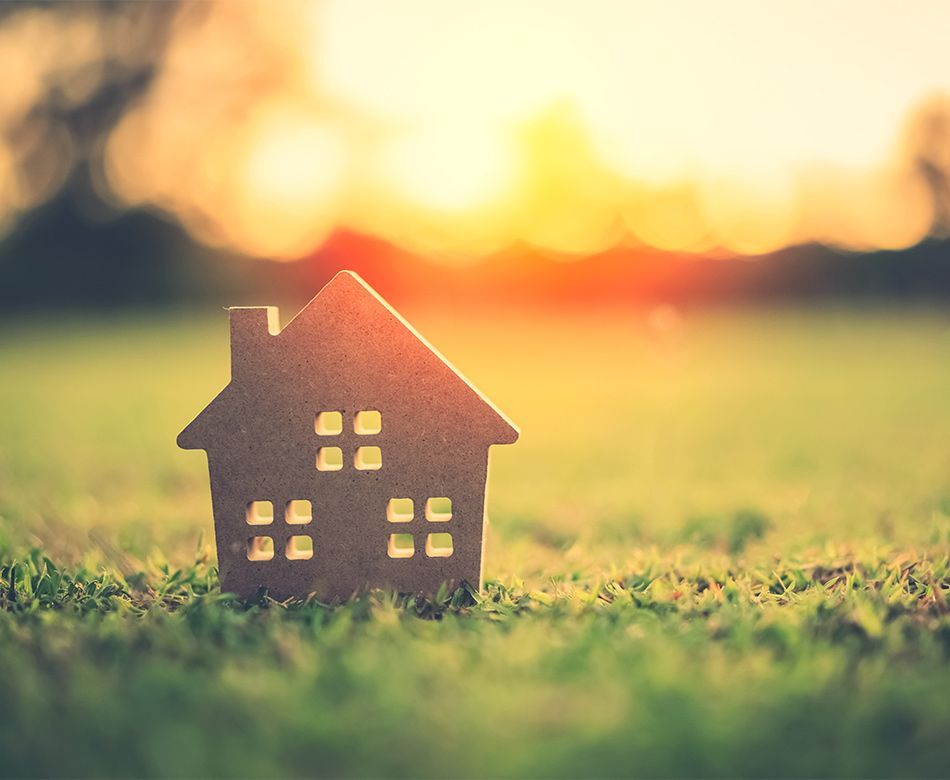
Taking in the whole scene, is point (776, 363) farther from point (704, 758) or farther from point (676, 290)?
point (704, 758)

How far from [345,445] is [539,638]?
893 mm

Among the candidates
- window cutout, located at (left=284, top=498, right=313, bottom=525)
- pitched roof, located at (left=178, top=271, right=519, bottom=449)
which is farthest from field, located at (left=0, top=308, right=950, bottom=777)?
pitched roof, located at (left=178, top=271, right=519, bottom=449)

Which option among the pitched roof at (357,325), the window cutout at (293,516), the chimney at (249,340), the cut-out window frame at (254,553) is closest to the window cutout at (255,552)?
the cut-out window frame at (254,553)

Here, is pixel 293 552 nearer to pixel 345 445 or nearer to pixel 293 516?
Result: pixel 293 516

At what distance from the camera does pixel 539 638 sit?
2.34 metres

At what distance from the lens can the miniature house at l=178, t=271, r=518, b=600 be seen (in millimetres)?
2703

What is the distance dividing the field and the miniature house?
0.49 feet

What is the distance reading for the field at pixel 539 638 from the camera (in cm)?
185

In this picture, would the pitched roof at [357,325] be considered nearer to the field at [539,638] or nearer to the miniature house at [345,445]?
the miniature house at [345,445]

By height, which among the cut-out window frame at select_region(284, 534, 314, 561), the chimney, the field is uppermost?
the chimney

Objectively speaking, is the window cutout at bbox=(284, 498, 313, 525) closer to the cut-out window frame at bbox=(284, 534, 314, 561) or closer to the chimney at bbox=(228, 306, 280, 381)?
the cut-out window frame at bbox=(284, 534, 314, 561)

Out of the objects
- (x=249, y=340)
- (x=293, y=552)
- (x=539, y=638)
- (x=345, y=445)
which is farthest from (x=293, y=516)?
(x=539, y=638)

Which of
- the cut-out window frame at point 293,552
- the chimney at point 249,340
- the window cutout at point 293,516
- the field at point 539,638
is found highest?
the chimney at point 249,340

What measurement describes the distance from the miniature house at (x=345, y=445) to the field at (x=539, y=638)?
0.15m
